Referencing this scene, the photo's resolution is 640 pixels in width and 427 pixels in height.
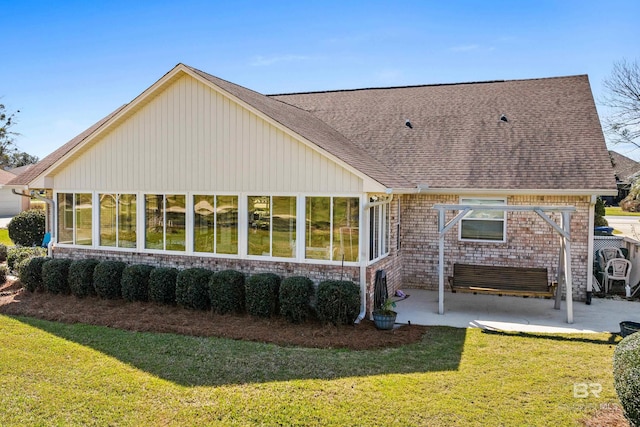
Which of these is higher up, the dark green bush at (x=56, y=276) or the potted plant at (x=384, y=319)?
the dark green bush at (x=56, y=276)

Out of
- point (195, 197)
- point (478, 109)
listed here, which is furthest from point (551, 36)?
point (195, 197)

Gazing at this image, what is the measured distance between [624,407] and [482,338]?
3.98 metres

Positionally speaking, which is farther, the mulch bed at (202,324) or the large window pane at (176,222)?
the large window pane at (176,222)

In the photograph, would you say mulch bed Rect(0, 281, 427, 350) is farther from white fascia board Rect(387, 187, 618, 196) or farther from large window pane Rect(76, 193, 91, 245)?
white fascia board Rect(387, 187, 618, 196)

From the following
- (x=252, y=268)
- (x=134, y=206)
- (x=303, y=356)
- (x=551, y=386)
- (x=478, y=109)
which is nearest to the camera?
(x=551, y=386)

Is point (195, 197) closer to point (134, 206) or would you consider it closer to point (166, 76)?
point (134, 206)

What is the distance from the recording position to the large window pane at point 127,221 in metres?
12.1

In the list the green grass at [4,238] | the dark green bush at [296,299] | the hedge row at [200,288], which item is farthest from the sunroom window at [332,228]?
the green grass at [4,238]

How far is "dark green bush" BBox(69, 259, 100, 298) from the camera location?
38.4ft

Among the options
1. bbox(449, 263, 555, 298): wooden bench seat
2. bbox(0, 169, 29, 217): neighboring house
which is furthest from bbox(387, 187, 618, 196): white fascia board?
bbox(0, 169, 29, 217): neighboring house

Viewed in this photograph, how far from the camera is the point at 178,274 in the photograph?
10.9 m

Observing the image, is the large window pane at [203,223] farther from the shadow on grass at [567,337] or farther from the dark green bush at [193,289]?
the shadow on grass at [567,337]

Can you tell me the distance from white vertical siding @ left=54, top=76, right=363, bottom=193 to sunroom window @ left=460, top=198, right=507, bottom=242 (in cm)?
471

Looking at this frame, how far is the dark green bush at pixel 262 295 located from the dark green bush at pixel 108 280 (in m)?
3.66
